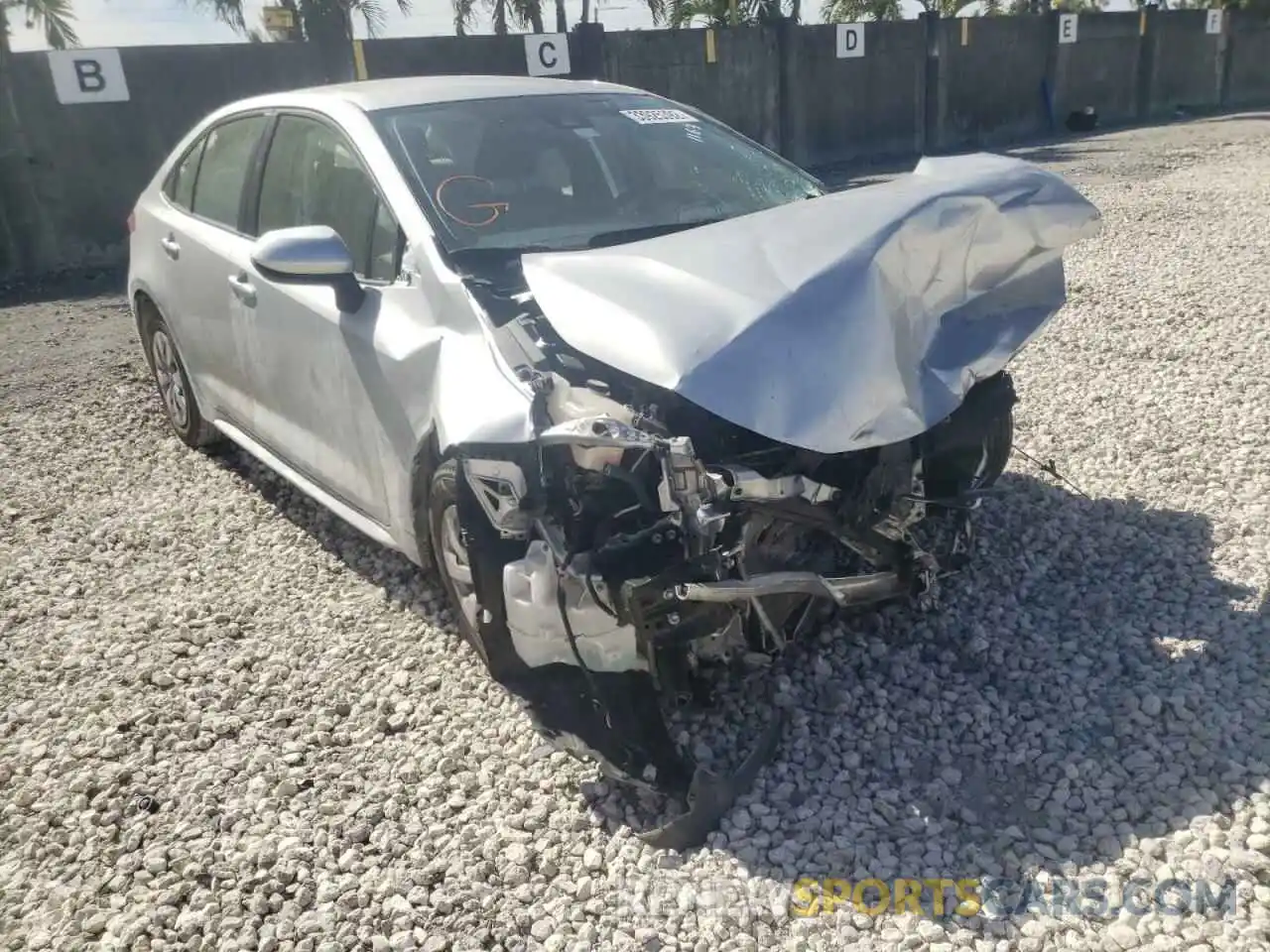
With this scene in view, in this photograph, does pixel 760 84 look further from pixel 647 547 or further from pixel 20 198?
pixel 647 547

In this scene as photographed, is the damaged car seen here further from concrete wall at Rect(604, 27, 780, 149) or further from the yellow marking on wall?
concrete wall at Rect(604, 27, 780, 149)

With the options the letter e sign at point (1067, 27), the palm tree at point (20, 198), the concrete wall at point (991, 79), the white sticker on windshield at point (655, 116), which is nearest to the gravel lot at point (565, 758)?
the white sticker on windshield at point (655, 116)

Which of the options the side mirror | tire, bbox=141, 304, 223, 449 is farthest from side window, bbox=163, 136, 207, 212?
the side mirror

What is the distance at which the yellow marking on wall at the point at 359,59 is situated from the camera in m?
13.6

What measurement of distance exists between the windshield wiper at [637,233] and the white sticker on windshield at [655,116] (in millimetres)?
684

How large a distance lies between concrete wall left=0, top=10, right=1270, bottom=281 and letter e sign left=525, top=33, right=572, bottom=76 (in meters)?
0.20

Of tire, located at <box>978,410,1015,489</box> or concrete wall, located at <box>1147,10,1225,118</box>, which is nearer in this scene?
tire, located at <box>978,410,1015,489</box>

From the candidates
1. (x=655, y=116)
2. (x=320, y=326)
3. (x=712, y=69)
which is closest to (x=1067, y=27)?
(x=712, y=69)

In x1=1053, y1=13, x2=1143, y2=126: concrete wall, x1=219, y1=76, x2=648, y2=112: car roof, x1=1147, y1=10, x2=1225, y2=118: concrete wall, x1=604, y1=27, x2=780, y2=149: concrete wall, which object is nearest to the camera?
x1=219, y1=76, x2=648, y2=112: car roof

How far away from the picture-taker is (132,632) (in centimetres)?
404

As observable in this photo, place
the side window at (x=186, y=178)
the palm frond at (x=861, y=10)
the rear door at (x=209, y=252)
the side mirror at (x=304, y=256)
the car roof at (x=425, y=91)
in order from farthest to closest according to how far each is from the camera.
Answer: the palm frond at (x=861, y=10) < the side window at (x=186, y=178) < the rear door at (x=209, y=252) < the car roof at (x=425, y=91) < the side mirror at (x=304, y=256)

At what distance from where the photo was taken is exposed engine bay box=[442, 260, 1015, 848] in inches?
107

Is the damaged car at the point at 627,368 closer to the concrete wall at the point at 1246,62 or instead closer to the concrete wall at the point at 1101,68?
the concrete wall at the point at 1101,68

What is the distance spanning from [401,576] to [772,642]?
1.70 m
